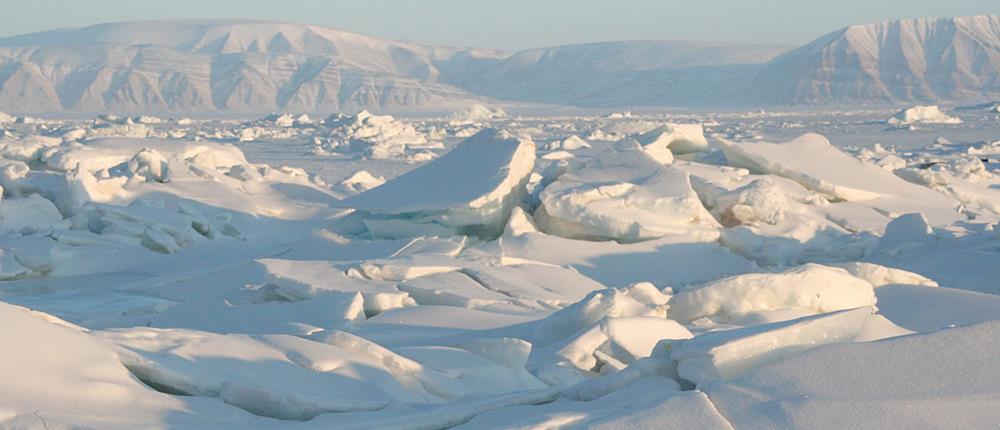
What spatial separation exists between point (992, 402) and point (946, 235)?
20.5ft

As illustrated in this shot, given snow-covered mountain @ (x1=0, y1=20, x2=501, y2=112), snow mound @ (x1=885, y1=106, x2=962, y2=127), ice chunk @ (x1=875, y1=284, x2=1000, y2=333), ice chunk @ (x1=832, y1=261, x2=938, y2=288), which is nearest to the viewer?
ice chunk @ (x1=875, y1=284, x2=1000, y2=333)

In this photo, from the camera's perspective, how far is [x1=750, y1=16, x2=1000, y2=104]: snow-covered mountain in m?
81.5

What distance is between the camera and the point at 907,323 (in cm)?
515

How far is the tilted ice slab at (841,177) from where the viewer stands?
9852 millimetres

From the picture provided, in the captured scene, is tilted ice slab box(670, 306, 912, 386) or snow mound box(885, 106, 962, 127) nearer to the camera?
tilted ice slab box(670, 306, 912, 386)

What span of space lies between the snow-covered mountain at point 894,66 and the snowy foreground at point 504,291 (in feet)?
233

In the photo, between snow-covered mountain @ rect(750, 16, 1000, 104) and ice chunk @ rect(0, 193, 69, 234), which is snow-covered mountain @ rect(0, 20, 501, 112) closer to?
snow-covered mountain @ rect(750, 16, 1000, 104)

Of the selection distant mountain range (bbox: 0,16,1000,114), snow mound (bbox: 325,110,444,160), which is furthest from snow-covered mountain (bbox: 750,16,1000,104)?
snow mound (bbox: 325,110,444,160)

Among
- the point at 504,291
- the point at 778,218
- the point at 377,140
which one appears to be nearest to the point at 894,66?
the point at 377,140

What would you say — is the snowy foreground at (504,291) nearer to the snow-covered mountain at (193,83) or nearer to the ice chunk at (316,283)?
the ice chunk at (316,283)

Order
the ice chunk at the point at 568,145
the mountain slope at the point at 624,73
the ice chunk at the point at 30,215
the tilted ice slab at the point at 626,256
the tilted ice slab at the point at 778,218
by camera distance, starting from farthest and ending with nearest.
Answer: the mountain slope at the point at 624,73
the ice chunk at the point at 568,145
the ice chunk at the point at 30,215
the tilted ice slab at the point at 778,218
the tilted ice slab at the point at 626,256

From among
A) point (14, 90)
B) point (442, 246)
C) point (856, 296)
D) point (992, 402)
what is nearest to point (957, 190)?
point (442, 246)

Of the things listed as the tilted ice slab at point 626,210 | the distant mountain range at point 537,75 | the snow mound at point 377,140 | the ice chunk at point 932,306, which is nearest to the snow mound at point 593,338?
the ice chunk at point 932,306

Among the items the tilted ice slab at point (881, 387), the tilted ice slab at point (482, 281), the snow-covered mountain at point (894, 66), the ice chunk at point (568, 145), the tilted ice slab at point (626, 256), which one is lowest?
the snow-covered mountain at point (894, 66)
